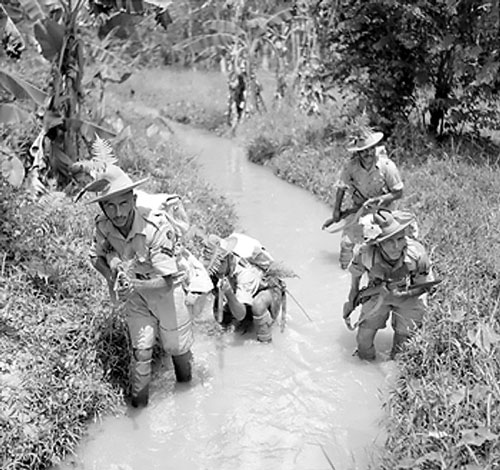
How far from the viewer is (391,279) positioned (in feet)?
15.6

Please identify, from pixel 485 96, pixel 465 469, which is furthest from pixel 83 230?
pixel 485 96

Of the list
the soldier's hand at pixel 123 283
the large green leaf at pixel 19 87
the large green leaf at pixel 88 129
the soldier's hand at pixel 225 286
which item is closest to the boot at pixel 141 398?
the soldier's hand at pixel 123 283

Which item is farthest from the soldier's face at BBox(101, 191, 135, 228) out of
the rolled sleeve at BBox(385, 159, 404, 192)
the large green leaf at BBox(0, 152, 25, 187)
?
the rolled sleeve at BBox(385, 159, 404, 192)

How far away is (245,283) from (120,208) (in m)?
1.49

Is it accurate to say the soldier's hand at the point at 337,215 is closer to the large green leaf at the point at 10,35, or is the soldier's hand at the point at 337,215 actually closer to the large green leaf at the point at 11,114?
the large green leaf at the point at 11,114

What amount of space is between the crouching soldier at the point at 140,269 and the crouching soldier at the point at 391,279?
139cm

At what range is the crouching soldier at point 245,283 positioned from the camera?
5094 millimetres

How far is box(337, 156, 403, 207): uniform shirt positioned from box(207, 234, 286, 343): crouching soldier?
139 centimetres

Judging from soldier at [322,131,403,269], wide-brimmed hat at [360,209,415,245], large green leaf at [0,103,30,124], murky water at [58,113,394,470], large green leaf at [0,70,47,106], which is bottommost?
murky water at [58,113,394,470]

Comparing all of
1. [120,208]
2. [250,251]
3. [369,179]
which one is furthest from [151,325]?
[369,179]

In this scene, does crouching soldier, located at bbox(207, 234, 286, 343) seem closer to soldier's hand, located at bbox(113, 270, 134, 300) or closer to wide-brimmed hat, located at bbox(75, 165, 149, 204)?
soldier's hand, located at bbox(113, 270, 134, 300)

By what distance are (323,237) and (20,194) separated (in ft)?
11.8

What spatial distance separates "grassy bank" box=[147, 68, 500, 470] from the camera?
12.0 ft

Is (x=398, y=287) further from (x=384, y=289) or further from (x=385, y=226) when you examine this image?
(x=385, y=226)
